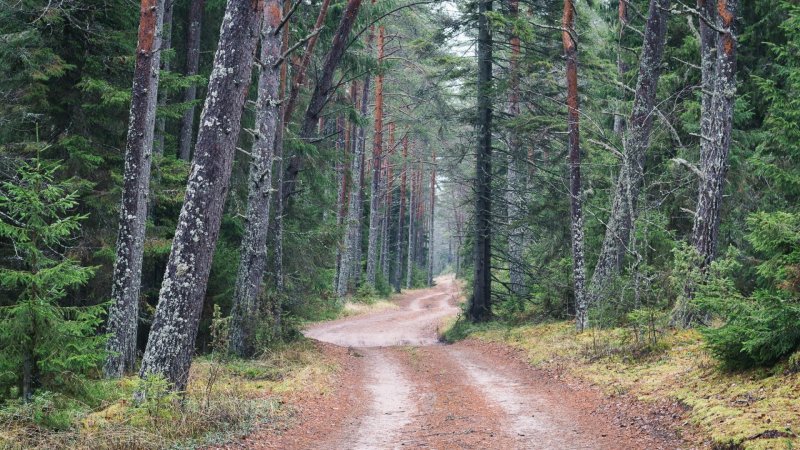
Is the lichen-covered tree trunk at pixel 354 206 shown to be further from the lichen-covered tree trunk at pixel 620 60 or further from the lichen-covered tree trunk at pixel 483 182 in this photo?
the lichen-covered tree trunk at pixel 620 60

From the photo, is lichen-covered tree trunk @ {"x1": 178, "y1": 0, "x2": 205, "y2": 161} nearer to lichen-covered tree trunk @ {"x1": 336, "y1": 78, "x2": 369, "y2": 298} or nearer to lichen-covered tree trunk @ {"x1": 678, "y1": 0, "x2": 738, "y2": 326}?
lichen-covered tree trunk @ {"x1": 678, "y1": 0, "x2": 738, "y2": 326}

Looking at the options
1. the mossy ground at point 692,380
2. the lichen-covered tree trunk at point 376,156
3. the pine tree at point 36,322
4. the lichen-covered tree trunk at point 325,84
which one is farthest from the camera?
the lichen-covered tree trunk at point 376,156

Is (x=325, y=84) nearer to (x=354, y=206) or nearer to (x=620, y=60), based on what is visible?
(x=620, y=60)

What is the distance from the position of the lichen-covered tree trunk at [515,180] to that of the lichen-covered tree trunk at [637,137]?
4.71 metres

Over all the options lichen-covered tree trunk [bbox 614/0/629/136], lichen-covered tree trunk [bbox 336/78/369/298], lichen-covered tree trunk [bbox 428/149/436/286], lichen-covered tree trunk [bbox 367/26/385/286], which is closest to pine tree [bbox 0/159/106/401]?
lichen-covered tree trunk [bbox 614/0/629/136]

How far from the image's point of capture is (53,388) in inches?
240

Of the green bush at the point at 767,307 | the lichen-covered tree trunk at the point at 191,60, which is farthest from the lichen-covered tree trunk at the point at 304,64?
the green bush at the point at 767,307

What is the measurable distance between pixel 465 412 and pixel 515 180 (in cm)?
1406

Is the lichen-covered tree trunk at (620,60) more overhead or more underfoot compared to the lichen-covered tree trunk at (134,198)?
more overhead

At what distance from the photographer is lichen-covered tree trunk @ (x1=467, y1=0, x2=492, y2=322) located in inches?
803

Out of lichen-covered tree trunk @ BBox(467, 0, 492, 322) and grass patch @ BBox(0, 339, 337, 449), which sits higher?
lichen-covered tree trunk @ BBox(467, 0, 492, 322)

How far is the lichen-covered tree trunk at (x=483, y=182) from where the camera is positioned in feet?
66.9

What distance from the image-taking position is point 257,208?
44.4 feet

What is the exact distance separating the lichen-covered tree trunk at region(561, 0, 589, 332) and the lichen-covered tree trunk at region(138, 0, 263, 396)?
970 cm
